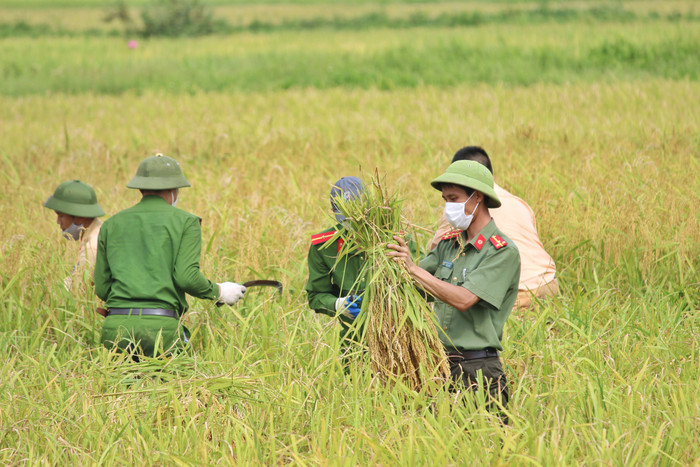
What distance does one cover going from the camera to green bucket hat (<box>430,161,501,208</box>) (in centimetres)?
320

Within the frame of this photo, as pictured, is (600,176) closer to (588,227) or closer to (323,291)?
(588,227)

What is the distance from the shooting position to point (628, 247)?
5.10 meters

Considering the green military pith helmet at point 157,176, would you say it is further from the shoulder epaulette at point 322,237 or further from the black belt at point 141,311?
the shoulder epaulette at point 322,237

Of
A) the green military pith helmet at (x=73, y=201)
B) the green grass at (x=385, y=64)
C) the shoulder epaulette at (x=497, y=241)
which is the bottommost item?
the green military pith helmet at (x=73, y=201)

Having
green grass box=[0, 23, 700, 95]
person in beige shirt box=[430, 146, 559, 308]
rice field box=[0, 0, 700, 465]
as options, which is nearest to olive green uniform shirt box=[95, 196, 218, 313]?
rice field box=[0, 0, 700, 465]

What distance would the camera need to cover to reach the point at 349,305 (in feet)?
11.3

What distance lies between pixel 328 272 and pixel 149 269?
3.09 feet

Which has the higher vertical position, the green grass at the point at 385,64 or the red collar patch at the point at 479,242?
the green grass at the point at 385,64

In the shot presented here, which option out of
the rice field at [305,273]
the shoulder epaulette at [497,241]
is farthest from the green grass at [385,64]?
the shoulder epaulette at [497,241]

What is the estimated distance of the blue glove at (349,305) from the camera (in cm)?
341

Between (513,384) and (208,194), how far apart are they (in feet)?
12.7

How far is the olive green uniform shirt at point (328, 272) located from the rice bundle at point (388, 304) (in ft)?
1.10

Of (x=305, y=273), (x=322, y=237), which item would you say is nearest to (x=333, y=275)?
(x=322, y=237)

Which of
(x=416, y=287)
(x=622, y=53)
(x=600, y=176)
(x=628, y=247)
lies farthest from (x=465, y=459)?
(x=622, y=53)
